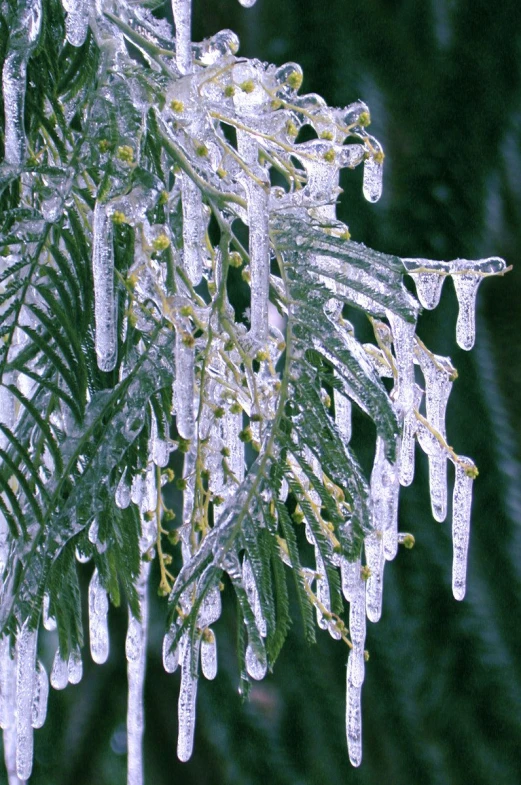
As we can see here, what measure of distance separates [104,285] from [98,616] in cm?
33

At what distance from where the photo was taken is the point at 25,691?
66 cm

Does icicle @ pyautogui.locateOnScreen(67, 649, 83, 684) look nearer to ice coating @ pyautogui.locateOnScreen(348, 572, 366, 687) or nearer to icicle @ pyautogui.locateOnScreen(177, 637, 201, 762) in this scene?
icicle @ pyautogui.locateOnScreen(177, 637, 201, 762)

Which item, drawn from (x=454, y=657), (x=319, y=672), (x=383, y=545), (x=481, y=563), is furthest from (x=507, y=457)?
(x=383, y=545)

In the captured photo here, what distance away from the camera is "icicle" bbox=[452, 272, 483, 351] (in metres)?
0.71

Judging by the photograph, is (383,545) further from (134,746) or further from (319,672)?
(319,672)

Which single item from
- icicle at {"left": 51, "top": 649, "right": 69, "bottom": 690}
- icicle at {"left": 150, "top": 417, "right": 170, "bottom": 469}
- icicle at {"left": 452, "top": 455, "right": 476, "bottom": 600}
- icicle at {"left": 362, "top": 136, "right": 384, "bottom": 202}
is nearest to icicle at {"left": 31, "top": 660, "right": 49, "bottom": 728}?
icicle at {"left": 51, "top": 649, "right": 69, "bottom": 690}

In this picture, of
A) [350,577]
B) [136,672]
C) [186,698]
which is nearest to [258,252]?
[350,577]

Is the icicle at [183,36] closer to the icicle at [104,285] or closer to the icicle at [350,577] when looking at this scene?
the icicle at [104,285]

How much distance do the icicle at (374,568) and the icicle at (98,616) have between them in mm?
205

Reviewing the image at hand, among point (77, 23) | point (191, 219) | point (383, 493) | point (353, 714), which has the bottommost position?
point (353, 714)

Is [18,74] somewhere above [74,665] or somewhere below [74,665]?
above

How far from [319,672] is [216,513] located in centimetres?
100

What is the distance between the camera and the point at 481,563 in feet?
5.22

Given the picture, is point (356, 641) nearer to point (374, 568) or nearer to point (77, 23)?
point (374, 568)
